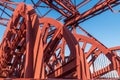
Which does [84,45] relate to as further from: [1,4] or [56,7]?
[1,4]

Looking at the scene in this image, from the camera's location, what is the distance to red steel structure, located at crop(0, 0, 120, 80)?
9.66m

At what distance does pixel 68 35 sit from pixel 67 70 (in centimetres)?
167

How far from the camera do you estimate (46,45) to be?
12.8 metres

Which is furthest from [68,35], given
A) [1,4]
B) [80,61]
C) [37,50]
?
[1,4]

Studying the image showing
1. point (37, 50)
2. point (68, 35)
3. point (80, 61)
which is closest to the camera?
point (37, 50)

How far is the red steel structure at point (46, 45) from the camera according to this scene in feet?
31.7

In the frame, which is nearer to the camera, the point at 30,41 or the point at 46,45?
the point at 30,41

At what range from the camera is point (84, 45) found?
16.1 m

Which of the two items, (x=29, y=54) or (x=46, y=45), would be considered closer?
(x=29, y=54)

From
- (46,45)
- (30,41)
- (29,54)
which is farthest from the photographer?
(46,45)

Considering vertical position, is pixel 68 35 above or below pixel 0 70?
above

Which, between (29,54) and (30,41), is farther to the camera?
(30,41)

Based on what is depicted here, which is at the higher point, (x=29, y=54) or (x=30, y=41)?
(x=30, y=41)

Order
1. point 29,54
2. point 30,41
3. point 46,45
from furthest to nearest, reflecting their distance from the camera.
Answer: point 46,45 → point 30,41 → point 29,54
